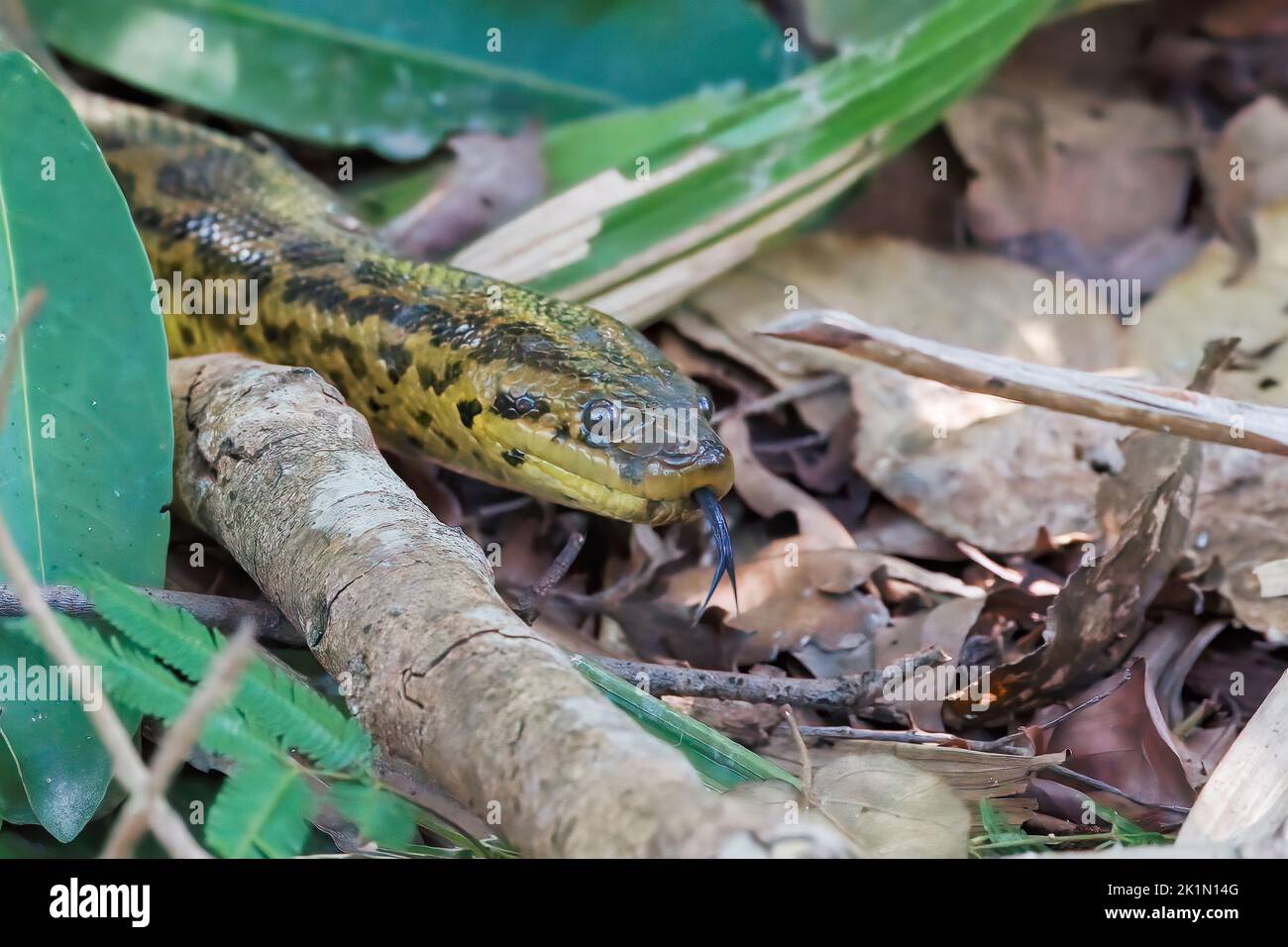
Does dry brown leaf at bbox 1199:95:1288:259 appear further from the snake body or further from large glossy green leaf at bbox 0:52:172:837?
large glossy green leaf at bbox 0:52:172:837

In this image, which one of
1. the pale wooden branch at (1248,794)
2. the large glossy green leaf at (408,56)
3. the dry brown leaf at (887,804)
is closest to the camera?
the pale wooden branch at (1248,794)

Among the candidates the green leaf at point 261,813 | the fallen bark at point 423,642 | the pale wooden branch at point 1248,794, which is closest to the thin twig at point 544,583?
the fallen bark at point 423,642

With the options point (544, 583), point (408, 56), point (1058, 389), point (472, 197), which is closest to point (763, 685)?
point (544, 583)

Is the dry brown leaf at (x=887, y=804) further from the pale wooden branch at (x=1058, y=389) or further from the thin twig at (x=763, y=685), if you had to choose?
the pale wooden branch at (x=1058, y=389)

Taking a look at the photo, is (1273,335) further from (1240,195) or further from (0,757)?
(0,757)

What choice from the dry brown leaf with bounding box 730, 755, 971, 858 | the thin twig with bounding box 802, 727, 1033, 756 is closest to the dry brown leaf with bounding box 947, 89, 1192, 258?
the thin twig with bounding box 802, 727, 1033, 756

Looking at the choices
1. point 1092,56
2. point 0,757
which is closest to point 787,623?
point 0,757
